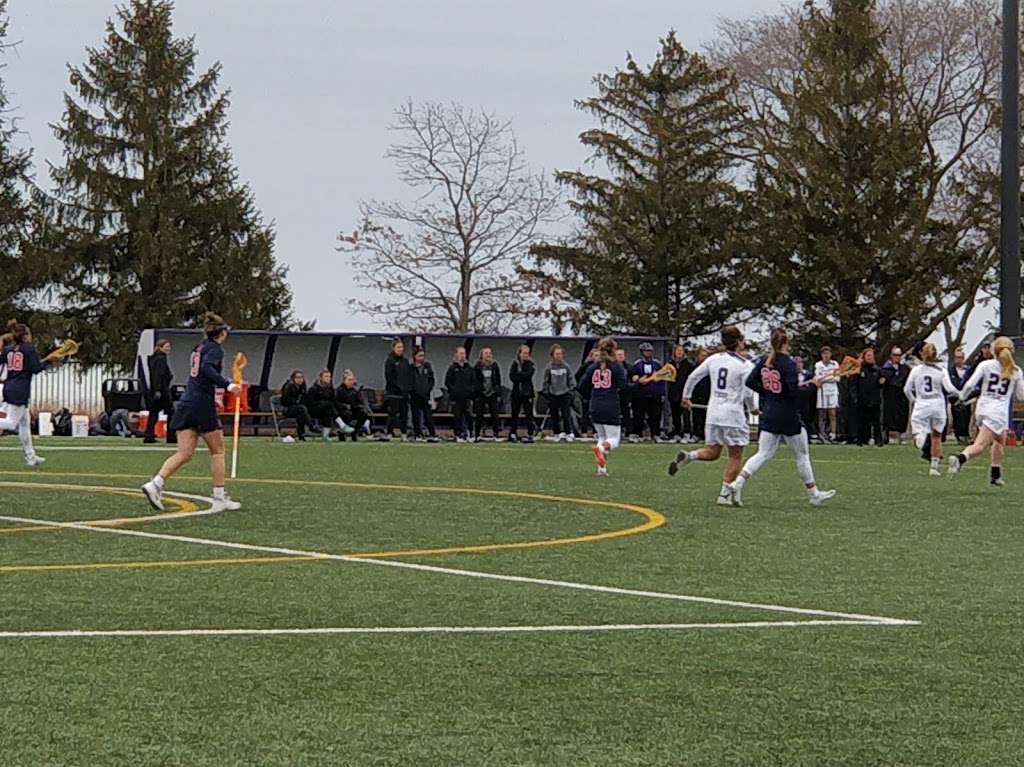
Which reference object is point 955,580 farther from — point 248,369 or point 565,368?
point 248,369

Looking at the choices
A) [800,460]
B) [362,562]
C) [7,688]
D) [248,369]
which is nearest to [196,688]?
[7,688]

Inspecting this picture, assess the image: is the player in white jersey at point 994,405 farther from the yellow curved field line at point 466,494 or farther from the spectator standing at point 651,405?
the spectator standing at point 651,405

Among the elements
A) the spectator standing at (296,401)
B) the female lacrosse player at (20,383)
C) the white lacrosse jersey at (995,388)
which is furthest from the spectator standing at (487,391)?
the white lacrosse jersey at (995,388)

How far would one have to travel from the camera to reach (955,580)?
12.0 metres

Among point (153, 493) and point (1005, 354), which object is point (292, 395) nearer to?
point (1005, 354)

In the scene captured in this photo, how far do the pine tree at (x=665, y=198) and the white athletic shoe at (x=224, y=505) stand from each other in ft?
137

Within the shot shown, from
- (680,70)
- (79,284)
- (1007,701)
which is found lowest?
(1007,701)

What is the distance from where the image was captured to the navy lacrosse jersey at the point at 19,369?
85.9 ft

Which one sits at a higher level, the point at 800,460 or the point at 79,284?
the point at 79,284

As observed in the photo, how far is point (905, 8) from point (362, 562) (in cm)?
4958

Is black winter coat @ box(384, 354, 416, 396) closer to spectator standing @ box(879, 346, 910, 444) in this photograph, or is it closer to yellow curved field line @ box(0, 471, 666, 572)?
spectator standing @ box(879, 346, 910, 444)

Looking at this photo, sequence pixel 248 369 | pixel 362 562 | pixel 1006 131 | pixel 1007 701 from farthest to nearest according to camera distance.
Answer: pixel 248 369, pixel 1006 131, pixel 362 562, pixel 1007 701

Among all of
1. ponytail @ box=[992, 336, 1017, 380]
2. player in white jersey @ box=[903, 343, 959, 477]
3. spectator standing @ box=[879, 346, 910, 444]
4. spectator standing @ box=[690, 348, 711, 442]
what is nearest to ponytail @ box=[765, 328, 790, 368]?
ponytail @ box=[992, 336, 1017, 380]

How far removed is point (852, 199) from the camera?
56938 millimetres
